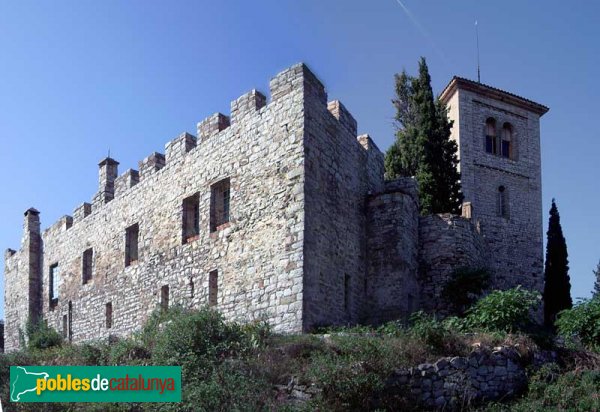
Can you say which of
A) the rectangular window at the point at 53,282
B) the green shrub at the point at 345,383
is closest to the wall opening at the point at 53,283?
the rectangular window at the point at 53,282

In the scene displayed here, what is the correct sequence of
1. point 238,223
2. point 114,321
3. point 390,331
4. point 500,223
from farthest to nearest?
point 500,223, point 114,321, point 238,223, point 390,331

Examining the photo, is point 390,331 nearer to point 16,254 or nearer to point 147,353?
point 147,353

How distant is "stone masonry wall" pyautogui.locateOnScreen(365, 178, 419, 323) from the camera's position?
710 inches

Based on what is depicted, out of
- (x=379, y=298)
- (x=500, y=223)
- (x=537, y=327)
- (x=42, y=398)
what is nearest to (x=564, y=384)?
(x=537, y=327)

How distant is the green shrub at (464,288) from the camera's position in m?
19.2

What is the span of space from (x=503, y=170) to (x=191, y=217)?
1690cm

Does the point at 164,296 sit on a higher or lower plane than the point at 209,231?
lower

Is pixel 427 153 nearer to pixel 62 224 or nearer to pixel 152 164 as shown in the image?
pixel 152 164

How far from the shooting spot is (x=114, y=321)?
71.6ft

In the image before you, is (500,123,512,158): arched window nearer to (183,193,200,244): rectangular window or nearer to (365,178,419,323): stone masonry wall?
(365,178,419,323): stone masonry wall

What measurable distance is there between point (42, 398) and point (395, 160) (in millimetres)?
16953

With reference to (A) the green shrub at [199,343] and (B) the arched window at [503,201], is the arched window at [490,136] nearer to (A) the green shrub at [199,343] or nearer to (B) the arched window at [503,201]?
(B) the arched window at [503,201]

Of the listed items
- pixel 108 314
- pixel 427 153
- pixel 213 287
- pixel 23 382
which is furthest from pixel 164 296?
pixel 427 153

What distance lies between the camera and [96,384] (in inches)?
524
